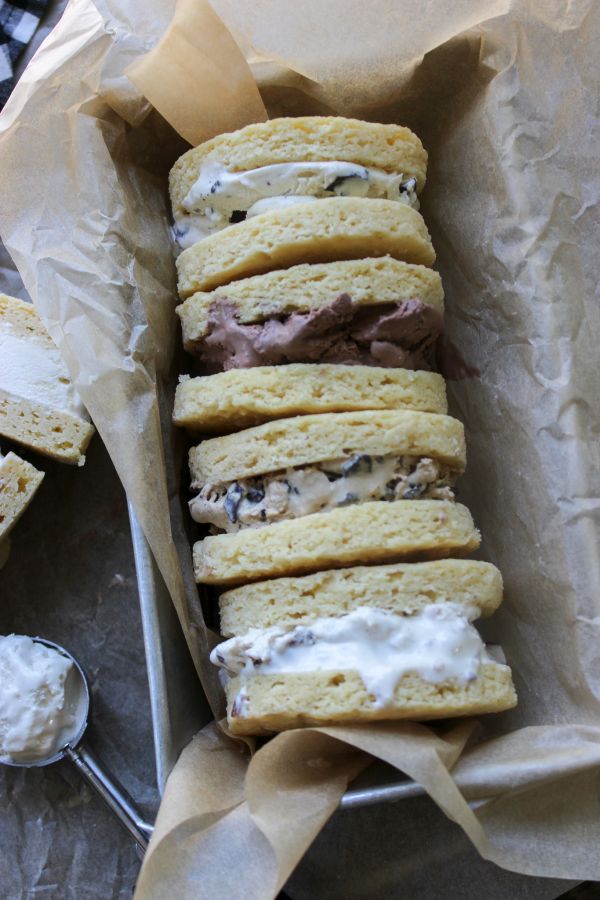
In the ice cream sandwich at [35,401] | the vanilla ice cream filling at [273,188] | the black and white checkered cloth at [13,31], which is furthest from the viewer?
the black and white checkered cloth at [13,31]

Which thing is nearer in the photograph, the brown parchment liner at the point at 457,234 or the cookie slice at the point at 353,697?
the cookie slice at the point at 353,697

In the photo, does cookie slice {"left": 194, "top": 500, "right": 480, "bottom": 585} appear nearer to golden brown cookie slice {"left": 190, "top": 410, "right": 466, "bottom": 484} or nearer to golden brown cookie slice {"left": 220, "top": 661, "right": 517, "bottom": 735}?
golden brown cookie slice {"left": 190, "top": 410, "right": 466, "bottom": 484}

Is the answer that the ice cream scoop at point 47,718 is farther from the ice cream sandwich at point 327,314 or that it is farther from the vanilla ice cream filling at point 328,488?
the ice cream sandwich at point 327,314

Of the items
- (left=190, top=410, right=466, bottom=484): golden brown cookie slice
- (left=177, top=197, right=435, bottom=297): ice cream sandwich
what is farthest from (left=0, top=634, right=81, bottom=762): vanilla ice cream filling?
(left=177, top=197, right=435, bottom=297): ice cream sandwich

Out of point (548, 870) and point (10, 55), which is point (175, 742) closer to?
point (548, 870)

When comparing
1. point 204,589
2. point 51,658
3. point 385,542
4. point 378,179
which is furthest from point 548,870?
point 378,179

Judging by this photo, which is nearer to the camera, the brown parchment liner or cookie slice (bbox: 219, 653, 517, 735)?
cookie slice (bbox: 219, 653, 517, 735)

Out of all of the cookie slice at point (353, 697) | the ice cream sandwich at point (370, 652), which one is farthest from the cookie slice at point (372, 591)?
the cookie slice at point (353, 697)
